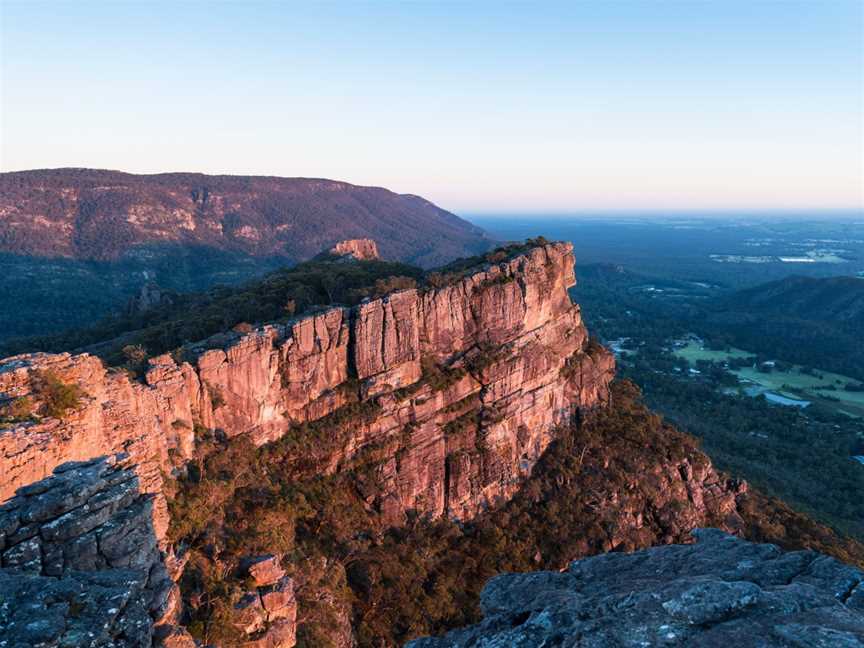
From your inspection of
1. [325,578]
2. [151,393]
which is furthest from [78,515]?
[325,578]

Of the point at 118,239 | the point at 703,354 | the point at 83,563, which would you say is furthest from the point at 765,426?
the point at 118,239

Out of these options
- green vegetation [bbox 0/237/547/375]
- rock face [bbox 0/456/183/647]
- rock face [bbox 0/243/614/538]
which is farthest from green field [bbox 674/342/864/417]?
rock face [bbox 0/456/183/647]

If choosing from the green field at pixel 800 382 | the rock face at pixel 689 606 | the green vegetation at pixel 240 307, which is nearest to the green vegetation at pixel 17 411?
the green vegetation at pixel 240 307

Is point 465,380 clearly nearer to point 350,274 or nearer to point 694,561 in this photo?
point 350,274

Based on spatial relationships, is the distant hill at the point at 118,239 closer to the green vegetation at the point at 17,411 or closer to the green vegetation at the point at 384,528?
the green vegetation at the point at 384,528

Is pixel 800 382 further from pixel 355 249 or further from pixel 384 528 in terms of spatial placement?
pixel 384 528

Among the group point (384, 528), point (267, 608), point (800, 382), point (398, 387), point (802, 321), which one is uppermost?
point (398, 387)
